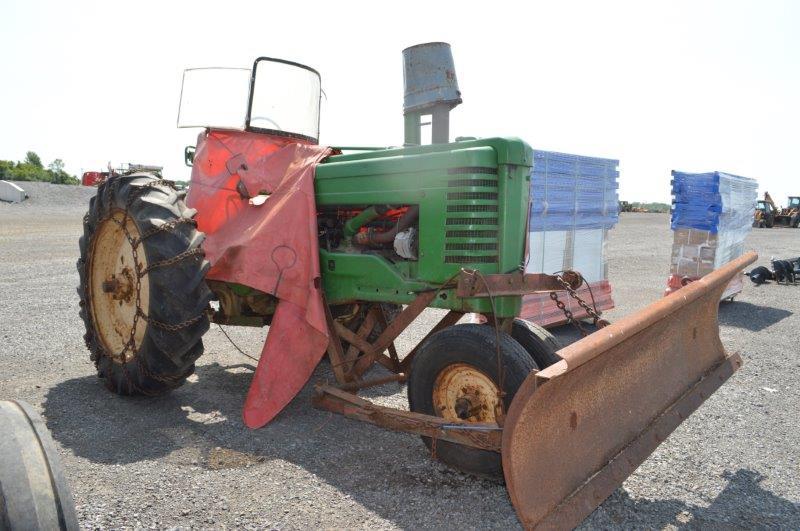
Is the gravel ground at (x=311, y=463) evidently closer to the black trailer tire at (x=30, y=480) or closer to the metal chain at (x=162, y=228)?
the black trailer tire at (x=30, y=480)

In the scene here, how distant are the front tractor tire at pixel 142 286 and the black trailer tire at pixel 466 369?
→ 5.09 ft

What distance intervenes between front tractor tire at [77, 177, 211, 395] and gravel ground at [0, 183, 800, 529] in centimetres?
34

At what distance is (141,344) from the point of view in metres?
4.06

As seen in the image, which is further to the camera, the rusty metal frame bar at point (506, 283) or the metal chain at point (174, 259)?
the metal chain at point (174, 259)

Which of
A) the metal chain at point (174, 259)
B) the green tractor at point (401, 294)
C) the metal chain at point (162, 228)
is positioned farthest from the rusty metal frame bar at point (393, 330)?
the metal chain at point (162, 228)

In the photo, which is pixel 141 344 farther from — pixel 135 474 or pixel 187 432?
pixel 135 474

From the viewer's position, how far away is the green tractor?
2.85m

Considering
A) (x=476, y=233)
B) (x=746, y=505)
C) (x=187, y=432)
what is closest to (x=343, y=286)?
(x=476, y=233)

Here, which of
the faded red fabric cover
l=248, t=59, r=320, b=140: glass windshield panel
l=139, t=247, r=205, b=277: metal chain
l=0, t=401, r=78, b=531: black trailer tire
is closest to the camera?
l=0, t=401, r=78, b=531: black trailer tire

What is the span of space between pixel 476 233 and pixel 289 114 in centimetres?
224

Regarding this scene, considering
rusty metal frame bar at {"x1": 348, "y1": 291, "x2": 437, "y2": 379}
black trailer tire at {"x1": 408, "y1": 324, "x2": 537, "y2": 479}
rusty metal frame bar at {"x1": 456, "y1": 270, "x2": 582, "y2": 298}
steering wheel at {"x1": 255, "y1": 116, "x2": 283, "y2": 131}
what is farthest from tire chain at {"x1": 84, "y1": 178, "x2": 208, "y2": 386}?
rusty metal frame bar at {"x1": 456, "y1": 270, "x2": 582, "y2": 298}

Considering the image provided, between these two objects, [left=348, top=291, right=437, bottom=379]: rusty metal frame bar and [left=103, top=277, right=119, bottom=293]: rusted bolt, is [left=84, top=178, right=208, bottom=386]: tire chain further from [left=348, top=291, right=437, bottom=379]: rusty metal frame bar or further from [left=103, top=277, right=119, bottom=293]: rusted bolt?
[left=348, top=291, right=437, bottom=379]: rusty metal frame bar

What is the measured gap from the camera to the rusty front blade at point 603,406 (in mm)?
2463

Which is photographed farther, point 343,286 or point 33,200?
point 33,200
